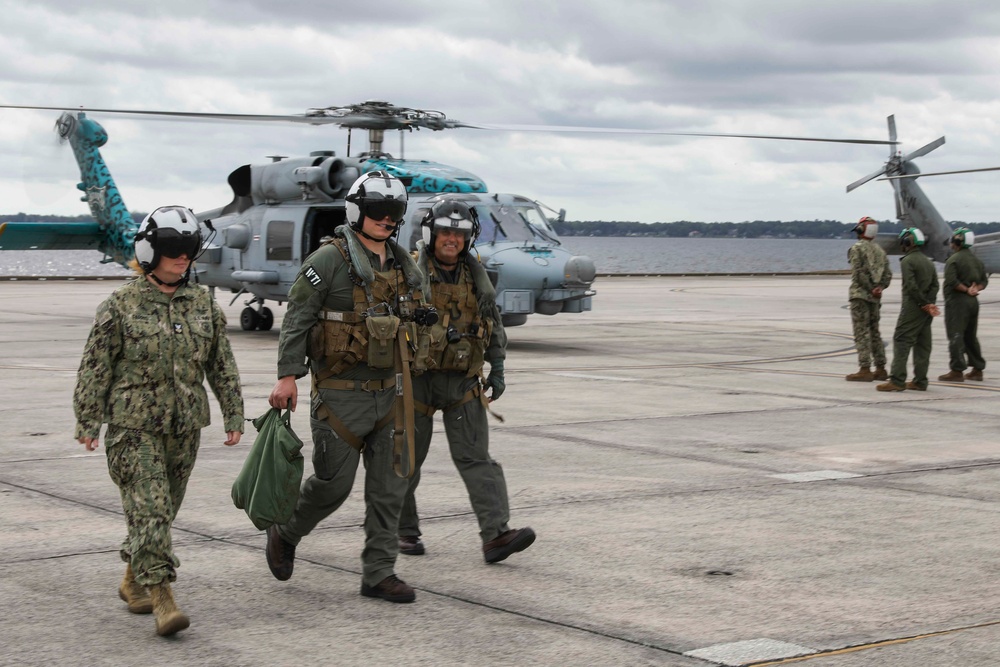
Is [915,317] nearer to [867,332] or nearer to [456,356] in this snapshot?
[867,332]

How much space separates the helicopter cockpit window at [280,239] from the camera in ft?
64.5

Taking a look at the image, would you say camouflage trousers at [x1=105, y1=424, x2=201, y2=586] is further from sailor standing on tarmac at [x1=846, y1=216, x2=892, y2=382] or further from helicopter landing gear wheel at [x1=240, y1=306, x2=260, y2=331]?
helicopter landing gear wheel at [x1=240, y1=306, x2=260, y2=331]

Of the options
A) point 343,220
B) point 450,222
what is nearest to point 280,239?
point 343,220

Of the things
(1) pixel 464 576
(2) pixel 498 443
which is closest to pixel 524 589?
(1) pixel 464 576

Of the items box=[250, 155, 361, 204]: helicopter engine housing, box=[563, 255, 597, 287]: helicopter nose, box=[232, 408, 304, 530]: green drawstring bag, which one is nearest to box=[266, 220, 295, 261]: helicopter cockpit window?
box=[250, 155, 361, 204]: helicopter engine housing

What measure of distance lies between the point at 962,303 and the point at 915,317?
1149 mm

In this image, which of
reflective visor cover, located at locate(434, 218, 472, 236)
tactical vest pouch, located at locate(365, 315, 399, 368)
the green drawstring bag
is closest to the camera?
the green drawstring bag

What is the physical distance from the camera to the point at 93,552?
239 inches

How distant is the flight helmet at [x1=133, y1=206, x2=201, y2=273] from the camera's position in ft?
16.7

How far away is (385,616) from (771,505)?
2.99m

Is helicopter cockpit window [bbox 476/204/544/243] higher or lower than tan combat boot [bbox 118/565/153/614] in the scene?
higher

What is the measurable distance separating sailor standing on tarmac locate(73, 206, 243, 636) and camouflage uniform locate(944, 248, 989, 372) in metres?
10.7

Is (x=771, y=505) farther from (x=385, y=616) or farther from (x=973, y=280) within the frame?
(x=973, y=280)

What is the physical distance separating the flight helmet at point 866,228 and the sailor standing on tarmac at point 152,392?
10.3 metres
